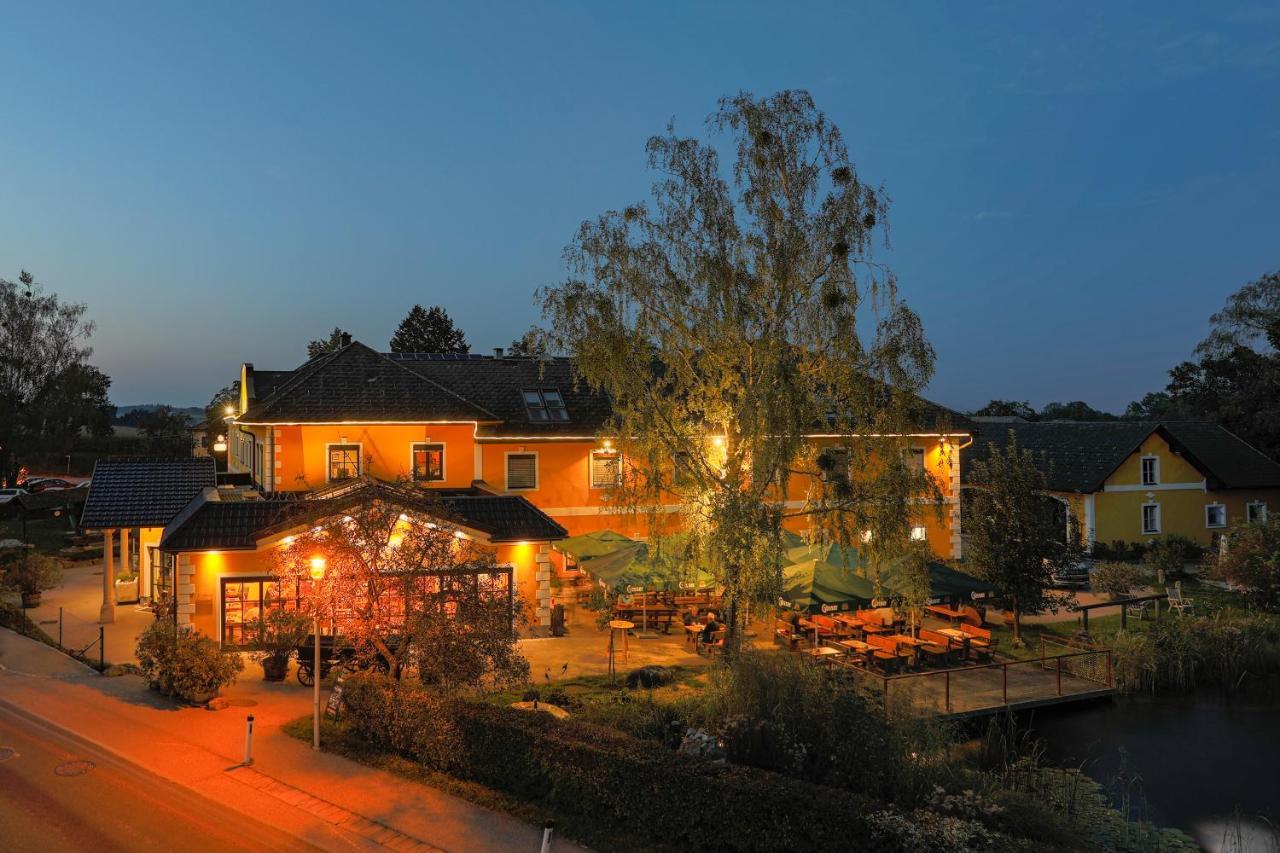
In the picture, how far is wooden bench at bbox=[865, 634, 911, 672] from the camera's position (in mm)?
19609

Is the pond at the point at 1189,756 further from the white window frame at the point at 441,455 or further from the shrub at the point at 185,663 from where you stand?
the white window frame at the point at 441,455

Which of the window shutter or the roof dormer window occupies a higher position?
the roof dormer window

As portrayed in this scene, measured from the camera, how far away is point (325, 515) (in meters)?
15.9

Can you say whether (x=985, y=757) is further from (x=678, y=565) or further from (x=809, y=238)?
(x=809, y=238)

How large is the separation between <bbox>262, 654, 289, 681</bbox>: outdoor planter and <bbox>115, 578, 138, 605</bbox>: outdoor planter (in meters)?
11.8

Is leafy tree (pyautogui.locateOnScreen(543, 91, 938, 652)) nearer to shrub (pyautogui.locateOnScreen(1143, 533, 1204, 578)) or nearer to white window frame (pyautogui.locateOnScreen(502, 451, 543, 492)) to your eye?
white window frame (pyautogui.locateOnScreen(502, 451, 543, 492))

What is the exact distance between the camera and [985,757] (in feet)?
51.5

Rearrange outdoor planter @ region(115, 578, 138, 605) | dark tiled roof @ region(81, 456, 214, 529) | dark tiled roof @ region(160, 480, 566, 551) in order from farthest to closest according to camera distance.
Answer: outdoor planter @ region(115, 578, 138, 605), dark tiled roof @ region(81, 456, 214, 529), dark tiled roof @ region(160, 480, 566, 551)

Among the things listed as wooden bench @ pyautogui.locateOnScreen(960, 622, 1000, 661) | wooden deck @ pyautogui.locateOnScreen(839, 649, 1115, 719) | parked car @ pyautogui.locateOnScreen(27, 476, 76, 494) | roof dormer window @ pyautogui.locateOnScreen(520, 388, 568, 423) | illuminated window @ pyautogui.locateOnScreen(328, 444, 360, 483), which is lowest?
wooden deck @ pyautogui.locateOnScreen(839, 649, 1115, 719)

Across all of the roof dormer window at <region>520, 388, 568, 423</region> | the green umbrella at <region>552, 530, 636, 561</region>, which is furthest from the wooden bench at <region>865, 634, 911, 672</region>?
the roof dormer window at <region>520, 388, 568, 423</region>

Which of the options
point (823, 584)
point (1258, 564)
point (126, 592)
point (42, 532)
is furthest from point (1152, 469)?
point (42, 532)

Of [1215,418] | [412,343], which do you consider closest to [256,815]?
[1215,418]

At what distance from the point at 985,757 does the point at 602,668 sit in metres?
8.39

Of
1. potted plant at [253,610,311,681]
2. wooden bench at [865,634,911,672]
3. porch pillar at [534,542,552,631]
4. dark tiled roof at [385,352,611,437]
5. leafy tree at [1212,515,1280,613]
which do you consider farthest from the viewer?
dark tiled roof at [385,352,611,437]
